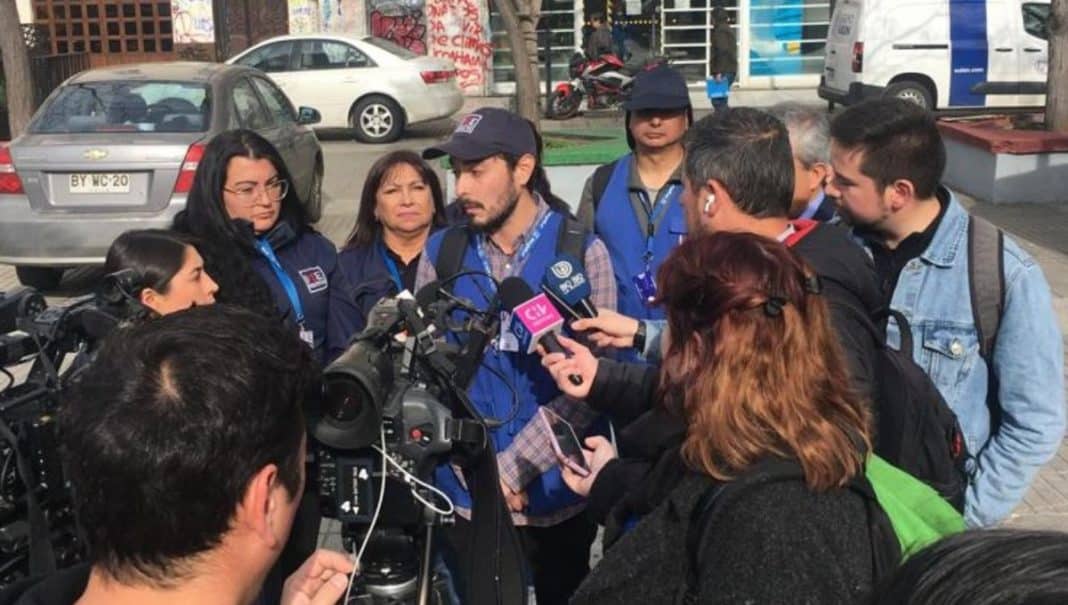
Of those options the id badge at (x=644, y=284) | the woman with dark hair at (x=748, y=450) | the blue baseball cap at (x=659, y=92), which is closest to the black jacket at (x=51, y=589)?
the woman with dark hair at (x=748, y=450)

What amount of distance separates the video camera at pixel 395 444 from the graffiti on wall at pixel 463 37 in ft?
67.3

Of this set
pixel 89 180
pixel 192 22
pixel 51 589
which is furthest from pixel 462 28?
pixel 51 589

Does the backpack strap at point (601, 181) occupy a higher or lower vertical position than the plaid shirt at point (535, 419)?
higher

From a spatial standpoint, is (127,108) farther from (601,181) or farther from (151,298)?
(151,298)

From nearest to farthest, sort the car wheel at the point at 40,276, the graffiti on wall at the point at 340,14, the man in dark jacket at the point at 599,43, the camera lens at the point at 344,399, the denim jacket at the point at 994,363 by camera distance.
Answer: the camera lens at the point at 344,399 → the denim jacket at the point at 994,363 → the car wheel at the point at 40,276 → the man in dark jacket at the point at 599,43 → the graffiti on wall at the point at 340,14

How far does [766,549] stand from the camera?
72.8 inches

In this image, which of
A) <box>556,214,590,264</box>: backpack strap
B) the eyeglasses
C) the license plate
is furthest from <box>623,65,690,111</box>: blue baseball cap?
the license plate

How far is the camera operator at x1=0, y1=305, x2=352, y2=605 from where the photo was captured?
1.54 metres

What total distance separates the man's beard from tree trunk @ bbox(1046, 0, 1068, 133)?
10.7 metres

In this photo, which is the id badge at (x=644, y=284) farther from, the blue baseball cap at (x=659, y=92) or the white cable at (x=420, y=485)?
the white cable at (x=420, y=485)

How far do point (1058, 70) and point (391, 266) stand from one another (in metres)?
10.5

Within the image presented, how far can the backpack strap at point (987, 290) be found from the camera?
284 centimetres

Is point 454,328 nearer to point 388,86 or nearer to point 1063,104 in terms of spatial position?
point 1063,104

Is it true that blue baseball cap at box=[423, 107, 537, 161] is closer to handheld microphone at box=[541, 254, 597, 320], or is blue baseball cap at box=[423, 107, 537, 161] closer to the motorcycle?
handheld microphone at box=[541, 254, 597, 320]
